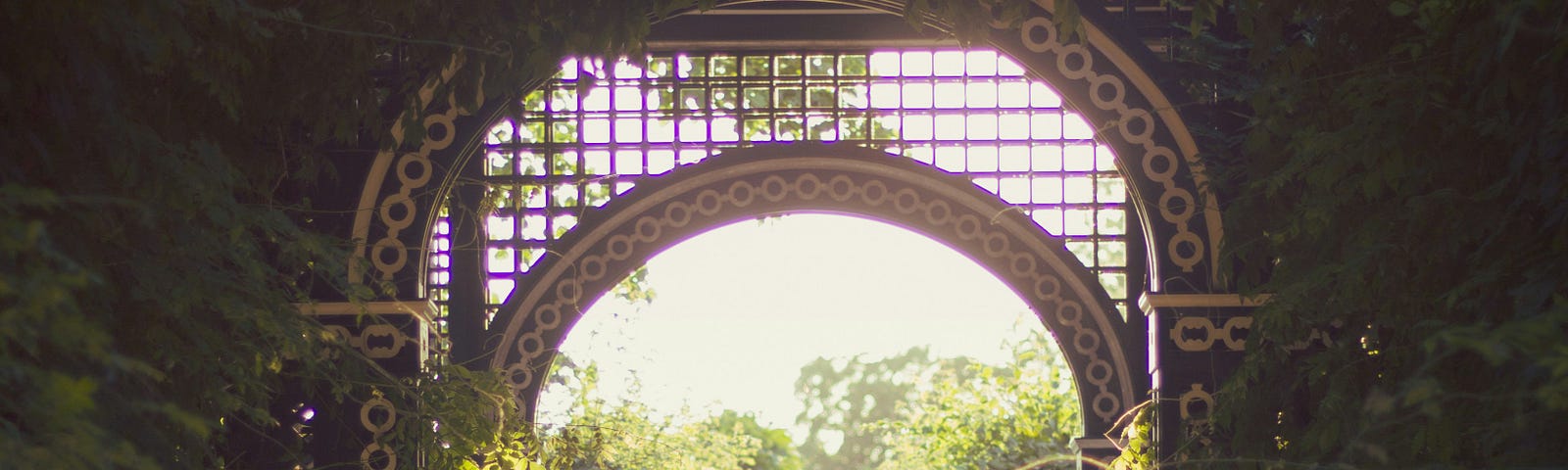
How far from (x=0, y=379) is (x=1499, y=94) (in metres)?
2.13

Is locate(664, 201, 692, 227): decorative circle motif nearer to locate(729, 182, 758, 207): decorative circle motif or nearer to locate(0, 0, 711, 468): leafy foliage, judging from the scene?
locate(729, 182, 758, 207): decorative circle motif

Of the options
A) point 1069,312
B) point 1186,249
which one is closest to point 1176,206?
point 1186,249

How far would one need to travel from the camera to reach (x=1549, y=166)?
2.42 m

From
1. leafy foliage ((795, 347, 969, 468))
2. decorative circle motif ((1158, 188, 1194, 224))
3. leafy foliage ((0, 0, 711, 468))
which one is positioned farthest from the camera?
leafy foliage ((795, 347, 969, 468))

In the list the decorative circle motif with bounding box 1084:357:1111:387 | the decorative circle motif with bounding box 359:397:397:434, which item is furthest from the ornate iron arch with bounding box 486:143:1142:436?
the decorative circle motif with bounding box 359:397:397:434

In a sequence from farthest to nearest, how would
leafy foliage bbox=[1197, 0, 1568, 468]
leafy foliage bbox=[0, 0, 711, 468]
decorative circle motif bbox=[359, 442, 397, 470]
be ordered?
decorative circle motif bbox=[359, 442, 397, 470]
leafy foliage bbox=[1197, 0, 1568, 468]
leafy foliage bbox=[0, 0, 711, 468]

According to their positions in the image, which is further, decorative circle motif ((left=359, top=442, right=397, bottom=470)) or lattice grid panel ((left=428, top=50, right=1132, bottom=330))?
lattice grid panel ((left=428, top=50, right=1132, bottom=330))

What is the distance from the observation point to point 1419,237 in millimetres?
2770

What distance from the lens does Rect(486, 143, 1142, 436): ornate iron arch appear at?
567cm

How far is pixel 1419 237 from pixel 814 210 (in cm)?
312

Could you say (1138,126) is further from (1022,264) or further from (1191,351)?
(1022,264)

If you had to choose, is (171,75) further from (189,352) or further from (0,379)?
(0,379)

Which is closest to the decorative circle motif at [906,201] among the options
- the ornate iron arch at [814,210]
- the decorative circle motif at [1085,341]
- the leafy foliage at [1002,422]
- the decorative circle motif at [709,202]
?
the ornate iron arch at [814,210]

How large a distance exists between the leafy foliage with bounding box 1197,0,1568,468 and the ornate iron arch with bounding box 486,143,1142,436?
2080mm
